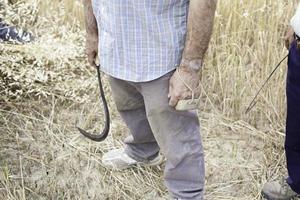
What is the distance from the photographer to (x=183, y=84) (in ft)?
4.31

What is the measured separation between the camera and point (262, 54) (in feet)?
7.42

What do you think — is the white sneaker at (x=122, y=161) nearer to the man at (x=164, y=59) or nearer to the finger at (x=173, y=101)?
the man at (x=164, y=59)

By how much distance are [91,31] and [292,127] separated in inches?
27.7

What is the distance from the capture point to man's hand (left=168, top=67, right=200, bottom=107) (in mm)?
1310

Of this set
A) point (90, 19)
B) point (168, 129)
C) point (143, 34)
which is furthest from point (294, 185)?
point (90, 19)

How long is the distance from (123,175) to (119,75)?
23.3 inches

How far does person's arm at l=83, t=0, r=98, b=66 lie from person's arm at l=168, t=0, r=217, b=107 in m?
0.38

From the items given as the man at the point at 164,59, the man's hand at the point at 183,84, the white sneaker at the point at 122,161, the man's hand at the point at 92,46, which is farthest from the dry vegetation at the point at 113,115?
the man's hand at the point at 183,84

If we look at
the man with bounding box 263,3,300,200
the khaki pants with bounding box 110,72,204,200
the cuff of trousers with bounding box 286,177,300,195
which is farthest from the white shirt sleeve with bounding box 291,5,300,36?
the cuff of trousers with bounding box 286,177,300,195

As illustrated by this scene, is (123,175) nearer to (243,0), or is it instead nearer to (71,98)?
(71,98)

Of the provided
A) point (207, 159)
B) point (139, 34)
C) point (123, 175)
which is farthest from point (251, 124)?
point (139, 34)

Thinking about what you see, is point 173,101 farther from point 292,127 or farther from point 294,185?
point 294,185

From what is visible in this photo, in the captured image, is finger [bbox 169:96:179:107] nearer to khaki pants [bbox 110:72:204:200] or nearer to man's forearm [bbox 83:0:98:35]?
khaki pants [bbox 110:72:204:200]

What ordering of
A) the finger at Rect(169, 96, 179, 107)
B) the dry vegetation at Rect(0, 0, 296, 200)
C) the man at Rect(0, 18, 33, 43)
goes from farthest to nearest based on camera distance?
the man at Rect(0, 18, 33, 43), the dry vegetation at Rect(0, 0, 296, 200), the finger at Rect(169, 96, 179, 107)
